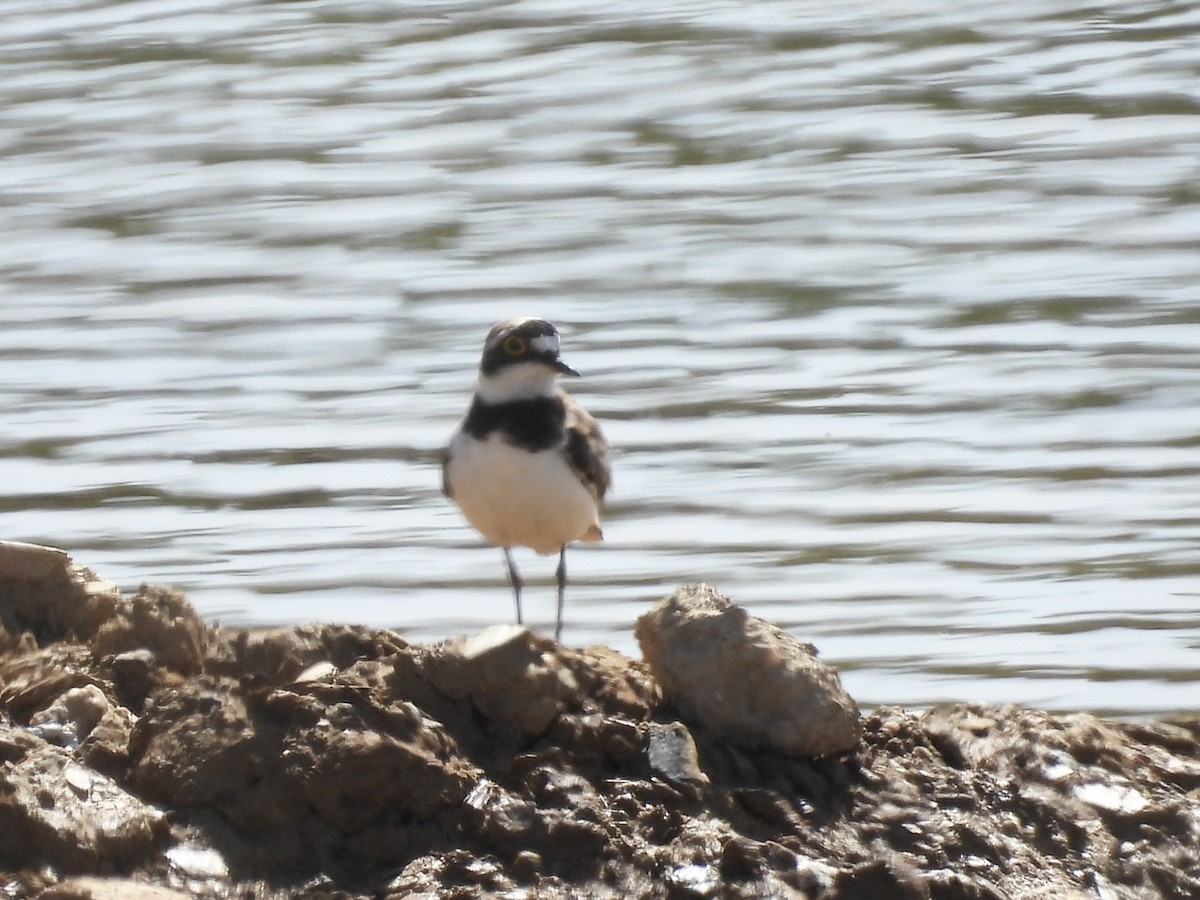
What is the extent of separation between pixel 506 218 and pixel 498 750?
286 inches

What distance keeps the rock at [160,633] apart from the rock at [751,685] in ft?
3.48

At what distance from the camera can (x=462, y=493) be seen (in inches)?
300

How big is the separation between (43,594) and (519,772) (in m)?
1.31

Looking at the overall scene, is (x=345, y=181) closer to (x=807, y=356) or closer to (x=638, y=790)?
(x=807, y=356)

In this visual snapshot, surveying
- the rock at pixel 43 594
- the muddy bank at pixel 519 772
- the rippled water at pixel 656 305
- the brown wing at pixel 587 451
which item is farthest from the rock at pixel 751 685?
the brown wing at pixel 587 451

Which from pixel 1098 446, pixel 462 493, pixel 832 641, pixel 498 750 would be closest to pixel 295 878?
pixel 498 750

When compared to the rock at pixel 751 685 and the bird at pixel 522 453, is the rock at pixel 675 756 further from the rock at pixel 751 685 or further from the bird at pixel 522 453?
the bird at pixel 522 453

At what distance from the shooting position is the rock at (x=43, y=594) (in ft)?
19.5

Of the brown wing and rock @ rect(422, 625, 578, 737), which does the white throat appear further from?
rock @ rect(422, 625, 578, 737)

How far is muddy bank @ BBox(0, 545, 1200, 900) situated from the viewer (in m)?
5.24

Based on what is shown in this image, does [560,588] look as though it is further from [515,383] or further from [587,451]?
[515,383]

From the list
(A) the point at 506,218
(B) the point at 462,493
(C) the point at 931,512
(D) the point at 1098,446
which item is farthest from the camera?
(A) the point at 506,218

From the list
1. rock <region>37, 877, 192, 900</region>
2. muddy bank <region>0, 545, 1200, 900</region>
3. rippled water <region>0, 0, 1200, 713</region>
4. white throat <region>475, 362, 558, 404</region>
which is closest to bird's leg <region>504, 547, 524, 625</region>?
rippled water <region>0, 0, 1200, 713</region>

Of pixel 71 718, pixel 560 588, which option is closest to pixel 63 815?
pixel 71 718
